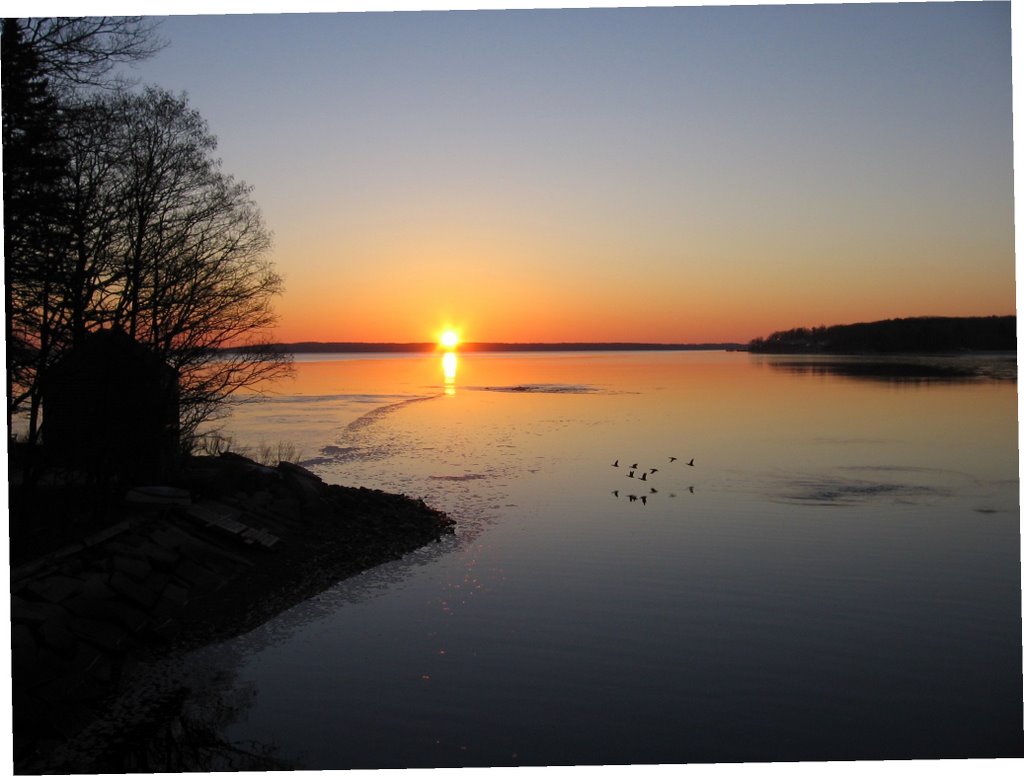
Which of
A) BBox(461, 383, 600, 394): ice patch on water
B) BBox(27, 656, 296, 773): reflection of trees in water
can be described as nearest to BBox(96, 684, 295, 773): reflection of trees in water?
BBox(27, 656, 296, 773): reflection of trees in water

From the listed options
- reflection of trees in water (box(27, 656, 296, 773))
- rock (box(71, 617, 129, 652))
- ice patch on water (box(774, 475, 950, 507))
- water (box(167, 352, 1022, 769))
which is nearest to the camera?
reflection of trees in water (box(27, 656, 296, 773))

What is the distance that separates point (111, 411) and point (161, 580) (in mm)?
4670

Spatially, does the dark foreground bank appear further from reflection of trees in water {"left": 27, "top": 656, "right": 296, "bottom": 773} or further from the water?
the water

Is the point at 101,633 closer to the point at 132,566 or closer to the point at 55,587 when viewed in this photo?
the point at 55,587

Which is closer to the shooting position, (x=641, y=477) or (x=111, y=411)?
(x=111, y=411)

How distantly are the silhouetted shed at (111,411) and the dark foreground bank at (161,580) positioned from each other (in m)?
0.83

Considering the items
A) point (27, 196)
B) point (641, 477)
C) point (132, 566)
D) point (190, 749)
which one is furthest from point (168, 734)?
point (641, 477)

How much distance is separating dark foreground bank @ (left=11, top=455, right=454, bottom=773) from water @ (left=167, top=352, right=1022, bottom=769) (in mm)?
707

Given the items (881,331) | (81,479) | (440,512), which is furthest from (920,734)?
(881,331)

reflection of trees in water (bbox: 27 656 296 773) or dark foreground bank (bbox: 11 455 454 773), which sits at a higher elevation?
dark foreground bank (bbox: 11 455 454 773)

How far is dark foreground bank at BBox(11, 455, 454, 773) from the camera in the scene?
323 inches

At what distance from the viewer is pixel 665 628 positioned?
34.6 ft

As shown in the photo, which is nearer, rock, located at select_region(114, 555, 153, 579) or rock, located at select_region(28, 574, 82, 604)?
rock, located at select_region(28, 574, 82, 604)

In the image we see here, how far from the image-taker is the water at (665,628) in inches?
312
